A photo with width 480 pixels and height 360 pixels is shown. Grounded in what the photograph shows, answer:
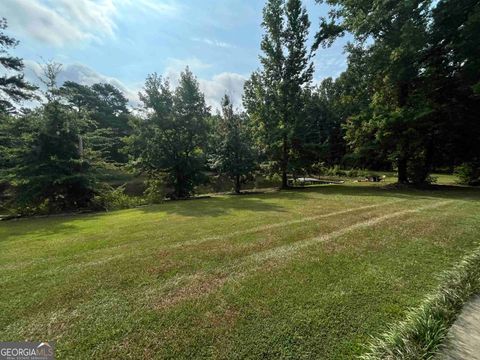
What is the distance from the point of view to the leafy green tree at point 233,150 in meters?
16.1

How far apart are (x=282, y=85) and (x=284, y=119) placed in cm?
227

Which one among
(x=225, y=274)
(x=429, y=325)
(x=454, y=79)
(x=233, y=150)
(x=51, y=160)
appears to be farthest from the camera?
(x=233, y=150)

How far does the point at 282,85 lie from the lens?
16609 mm

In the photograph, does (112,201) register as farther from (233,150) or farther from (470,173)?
(470,173)

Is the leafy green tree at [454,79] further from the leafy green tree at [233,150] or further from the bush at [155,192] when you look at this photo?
the bush at [155,192]

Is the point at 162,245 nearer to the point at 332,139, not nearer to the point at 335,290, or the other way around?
the point at 335,290

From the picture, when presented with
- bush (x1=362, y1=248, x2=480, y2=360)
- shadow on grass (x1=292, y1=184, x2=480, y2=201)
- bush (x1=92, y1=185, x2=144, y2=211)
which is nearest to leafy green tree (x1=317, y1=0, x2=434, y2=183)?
shadow on grass (x1=292, y1=184, x2=480, y2=201)

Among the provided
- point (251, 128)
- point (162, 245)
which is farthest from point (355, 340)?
point (251, 128)

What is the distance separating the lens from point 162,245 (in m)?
5.11

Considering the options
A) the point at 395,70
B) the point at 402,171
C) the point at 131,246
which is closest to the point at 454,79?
the point at 395,70

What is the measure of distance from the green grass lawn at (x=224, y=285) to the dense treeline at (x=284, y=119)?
6959 mm

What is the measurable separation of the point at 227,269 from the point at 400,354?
2403mm

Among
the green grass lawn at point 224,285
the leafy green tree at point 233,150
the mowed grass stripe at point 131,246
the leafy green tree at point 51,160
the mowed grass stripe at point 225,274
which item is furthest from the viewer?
the leafy green tree at point 233,150

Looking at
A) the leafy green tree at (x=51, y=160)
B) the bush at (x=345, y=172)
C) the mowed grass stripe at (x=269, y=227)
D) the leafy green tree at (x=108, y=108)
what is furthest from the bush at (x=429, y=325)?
the leafy green tree at (x=108, y=108)
